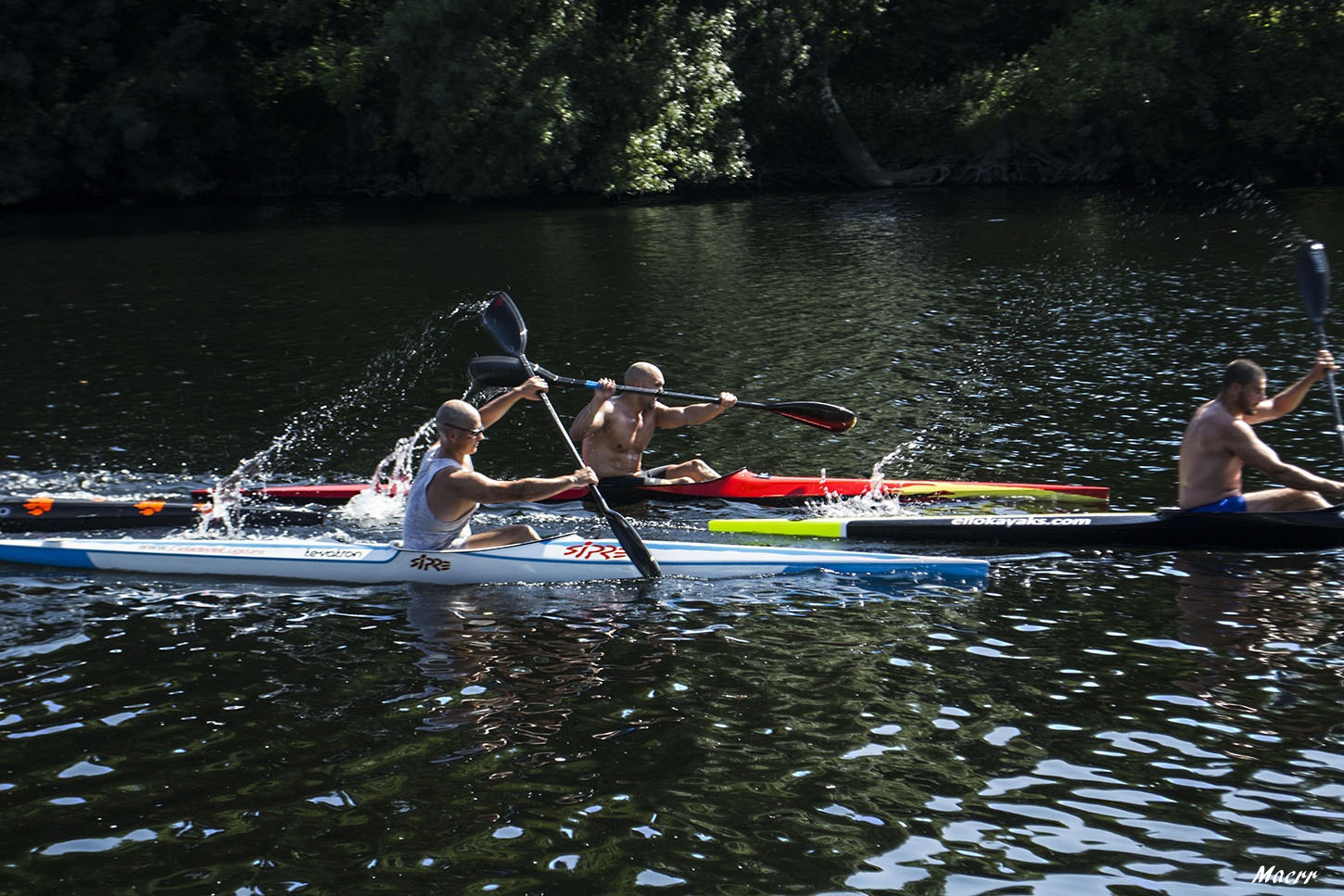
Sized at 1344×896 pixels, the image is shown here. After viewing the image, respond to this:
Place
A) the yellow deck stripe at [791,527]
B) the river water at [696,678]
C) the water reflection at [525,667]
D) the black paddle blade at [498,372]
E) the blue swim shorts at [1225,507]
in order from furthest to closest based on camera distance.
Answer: the black paddle blade at [498,372]
the yellow deck stripe at [791,527]
the blue swim shorts at [1225,507]
the water reflection at [525,667]
the river water at [696,678]

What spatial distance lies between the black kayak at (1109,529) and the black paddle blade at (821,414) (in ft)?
6.71

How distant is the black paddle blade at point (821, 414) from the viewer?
13.3 metres

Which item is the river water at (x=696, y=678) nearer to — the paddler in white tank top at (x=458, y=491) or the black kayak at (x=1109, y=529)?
the black kayak at (x=1109, y=529)

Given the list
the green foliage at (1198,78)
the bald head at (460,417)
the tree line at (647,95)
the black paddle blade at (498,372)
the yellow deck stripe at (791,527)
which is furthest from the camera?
the tree line at (647,95)

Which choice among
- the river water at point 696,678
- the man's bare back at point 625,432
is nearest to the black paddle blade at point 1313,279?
the river water at point 696,678

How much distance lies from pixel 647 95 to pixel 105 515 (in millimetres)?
28925

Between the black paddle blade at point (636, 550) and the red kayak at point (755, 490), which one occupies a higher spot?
the red kayak at point (755, 490)

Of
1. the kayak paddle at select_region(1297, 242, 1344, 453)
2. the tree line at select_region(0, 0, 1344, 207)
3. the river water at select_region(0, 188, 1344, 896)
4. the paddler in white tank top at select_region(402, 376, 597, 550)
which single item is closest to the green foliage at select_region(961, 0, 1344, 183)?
the tree line at select_region(0, 0, 1344, 207)

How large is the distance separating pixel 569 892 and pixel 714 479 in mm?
6557

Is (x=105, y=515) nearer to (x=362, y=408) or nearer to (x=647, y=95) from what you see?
(x=362, y=408)

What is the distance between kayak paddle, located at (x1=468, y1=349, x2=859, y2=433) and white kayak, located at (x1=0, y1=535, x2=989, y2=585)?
193cm

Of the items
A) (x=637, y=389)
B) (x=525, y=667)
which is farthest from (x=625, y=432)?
(x=525, y=667)

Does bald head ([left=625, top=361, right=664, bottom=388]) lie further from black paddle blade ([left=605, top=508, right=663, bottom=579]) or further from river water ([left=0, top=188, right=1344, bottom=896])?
black paddle blade ([left=605, top=508, right=663, bottom=579])

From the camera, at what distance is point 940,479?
42.1 ft
